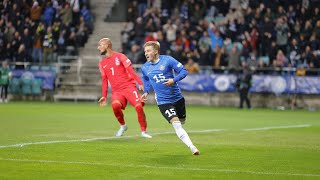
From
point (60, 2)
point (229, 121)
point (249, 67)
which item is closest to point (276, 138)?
point (229, 121)

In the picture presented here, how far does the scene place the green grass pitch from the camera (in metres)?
12.3

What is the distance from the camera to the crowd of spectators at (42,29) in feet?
135

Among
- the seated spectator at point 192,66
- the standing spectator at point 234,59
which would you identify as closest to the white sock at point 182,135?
the standing spectator at point 234,59

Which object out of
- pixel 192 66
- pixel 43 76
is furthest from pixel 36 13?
pixel 192 66

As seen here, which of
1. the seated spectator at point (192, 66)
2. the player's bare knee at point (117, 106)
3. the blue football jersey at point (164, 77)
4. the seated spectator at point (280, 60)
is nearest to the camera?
the blue football jersey at point (164, 77)

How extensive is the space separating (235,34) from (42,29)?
10152 mm

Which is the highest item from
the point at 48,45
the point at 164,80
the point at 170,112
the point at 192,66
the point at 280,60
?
the point at 164,80

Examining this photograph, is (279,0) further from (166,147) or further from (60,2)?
(166,147)

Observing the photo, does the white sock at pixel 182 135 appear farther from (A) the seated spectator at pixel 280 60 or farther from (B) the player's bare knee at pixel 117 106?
(A) the seated spectator at pixel 280 60

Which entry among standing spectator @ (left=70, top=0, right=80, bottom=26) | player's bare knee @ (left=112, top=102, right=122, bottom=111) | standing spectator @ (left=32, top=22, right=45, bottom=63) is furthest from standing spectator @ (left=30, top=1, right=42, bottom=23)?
player's bare knee @ (left=112, top=102, right=122, bottom=111)

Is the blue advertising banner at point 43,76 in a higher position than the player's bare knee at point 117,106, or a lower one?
lower

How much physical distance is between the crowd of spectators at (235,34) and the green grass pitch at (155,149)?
9.42 m

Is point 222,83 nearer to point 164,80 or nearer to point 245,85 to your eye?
point 245,85

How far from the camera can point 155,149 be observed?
16031 millimetres
